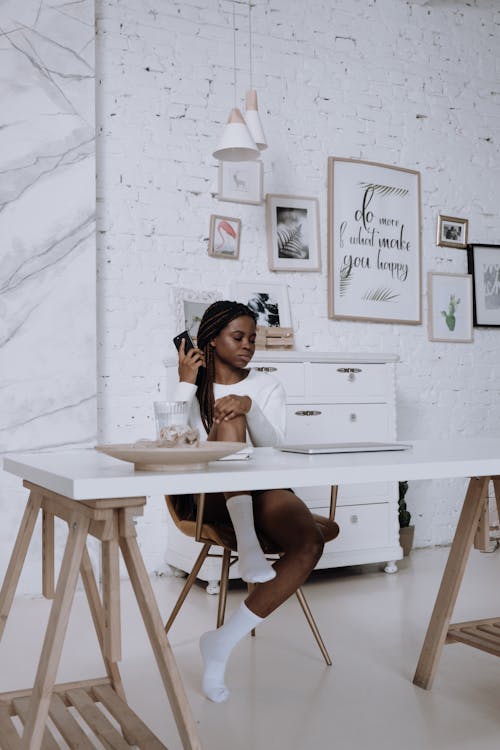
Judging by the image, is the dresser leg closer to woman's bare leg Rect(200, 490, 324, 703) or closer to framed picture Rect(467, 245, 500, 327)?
woman's bare leg Rect(200, 490, 324, 703)

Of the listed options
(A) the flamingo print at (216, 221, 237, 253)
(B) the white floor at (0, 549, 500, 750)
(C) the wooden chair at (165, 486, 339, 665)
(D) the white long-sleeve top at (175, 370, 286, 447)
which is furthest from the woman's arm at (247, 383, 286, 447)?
(A) the flamingo print at (216, 221, 237, 253)

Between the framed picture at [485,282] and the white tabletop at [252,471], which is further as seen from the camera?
the framed picture at [485,282]

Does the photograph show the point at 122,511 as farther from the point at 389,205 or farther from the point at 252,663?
the point at 389,205

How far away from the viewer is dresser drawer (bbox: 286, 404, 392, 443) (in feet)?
12.0

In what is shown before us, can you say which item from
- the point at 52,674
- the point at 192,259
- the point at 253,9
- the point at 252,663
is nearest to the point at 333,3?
the point at 253,9

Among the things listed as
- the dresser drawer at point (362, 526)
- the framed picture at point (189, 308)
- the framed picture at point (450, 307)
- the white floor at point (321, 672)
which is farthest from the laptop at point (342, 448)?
the framed picture at point (450, 307)

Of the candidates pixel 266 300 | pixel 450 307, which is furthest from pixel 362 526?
pixel 450 307

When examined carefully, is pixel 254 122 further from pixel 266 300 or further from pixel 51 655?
pixel 51 655

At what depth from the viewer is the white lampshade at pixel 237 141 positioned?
344 cm

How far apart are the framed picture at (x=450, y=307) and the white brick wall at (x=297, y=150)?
6 cm

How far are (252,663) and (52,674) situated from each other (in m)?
1.26

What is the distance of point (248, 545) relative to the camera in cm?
220

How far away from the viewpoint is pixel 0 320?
3533 millimetres

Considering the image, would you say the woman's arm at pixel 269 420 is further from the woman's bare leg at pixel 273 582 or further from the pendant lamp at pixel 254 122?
the pendant lamp at pixel 254 122
